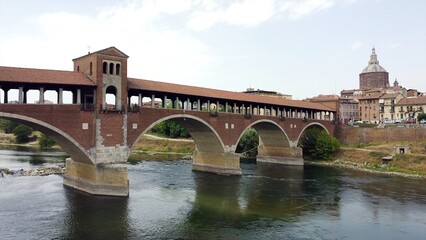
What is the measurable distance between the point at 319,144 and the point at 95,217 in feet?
129

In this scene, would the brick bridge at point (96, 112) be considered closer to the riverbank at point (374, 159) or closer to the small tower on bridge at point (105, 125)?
the small tower on bridge at point (105, 125)

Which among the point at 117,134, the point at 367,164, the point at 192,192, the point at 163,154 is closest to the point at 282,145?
the point at 367,164

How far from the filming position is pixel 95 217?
23.8m

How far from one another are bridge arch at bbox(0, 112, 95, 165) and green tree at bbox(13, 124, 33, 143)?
63.0m

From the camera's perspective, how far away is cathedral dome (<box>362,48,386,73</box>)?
11555 centimetres

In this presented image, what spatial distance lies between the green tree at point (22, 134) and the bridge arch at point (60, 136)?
207 feet

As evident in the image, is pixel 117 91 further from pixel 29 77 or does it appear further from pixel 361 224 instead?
pixel 361 224

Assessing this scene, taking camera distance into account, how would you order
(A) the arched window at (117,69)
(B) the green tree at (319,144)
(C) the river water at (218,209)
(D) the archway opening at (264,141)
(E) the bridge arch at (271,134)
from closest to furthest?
1. (C) the river water at (218,209)
2. (A) the arched window at (117,69)
3. (E) the bridge arch at (271,134)
4. (D) the archway opening at (264,141)
5. (B) the green tree at (319,144)

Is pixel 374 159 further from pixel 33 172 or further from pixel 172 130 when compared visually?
pixel 33 172

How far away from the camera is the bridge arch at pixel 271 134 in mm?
50981

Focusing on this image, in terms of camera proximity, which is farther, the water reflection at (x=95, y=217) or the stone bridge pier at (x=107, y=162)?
the stone bridge pier at (x=107, y=162)

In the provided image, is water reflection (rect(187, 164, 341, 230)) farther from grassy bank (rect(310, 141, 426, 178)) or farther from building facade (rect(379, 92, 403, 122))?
building facade (rect(379, 92, 403, 122))

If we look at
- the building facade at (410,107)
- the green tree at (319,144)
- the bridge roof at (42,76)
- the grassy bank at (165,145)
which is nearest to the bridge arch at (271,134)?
the green tree at (319,144)

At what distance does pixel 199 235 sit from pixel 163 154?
149 ft
